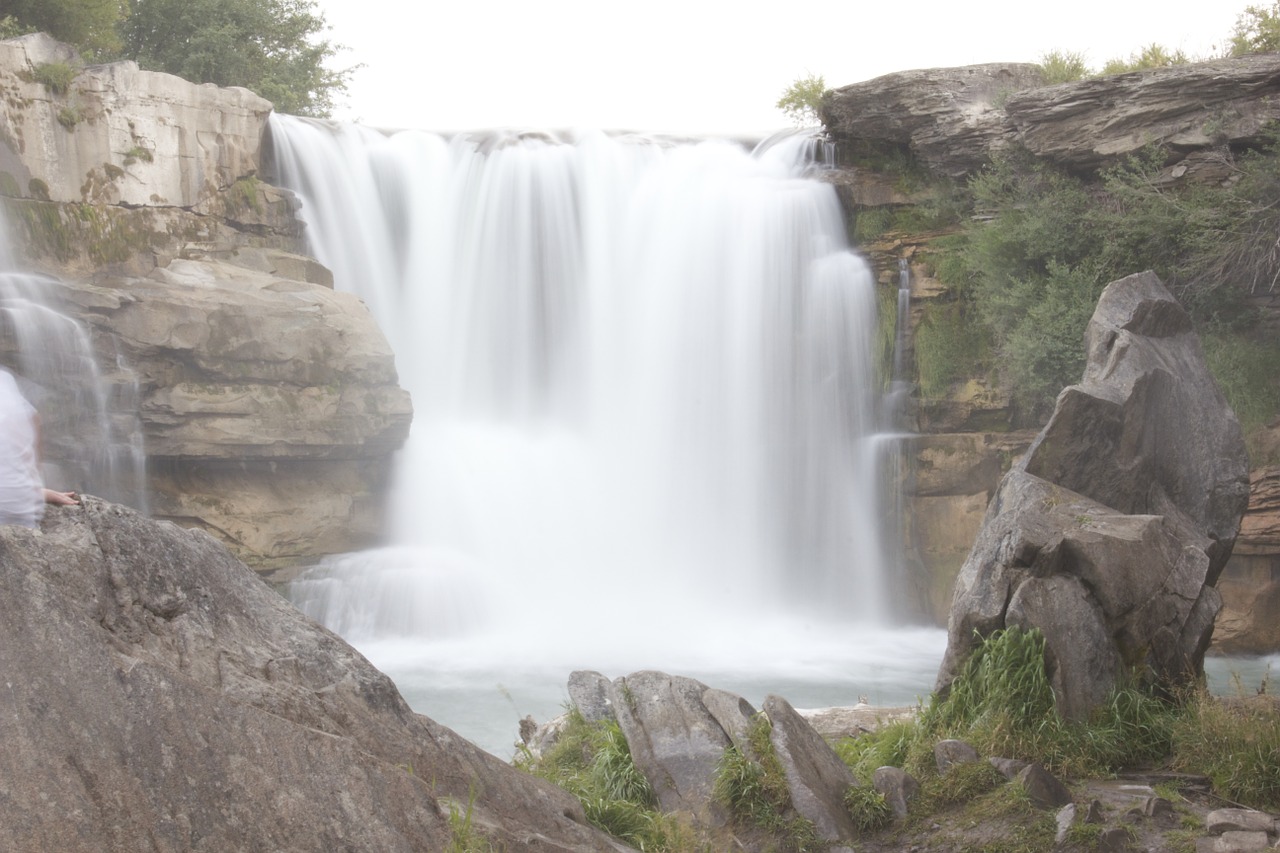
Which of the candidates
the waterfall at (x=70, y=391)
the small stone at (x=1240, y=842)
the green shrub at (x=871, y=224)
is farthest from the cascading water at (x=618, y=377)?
the small stone at (x=1240, y=842)

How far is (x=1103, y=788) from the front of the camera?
20.0 ft

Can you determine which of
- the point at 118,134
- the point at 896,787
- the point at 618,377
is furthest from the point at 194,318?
the point at 896,787

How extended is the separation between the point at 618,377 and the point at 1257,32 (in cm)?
1129

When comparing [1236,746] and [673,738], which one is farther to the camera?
[673,738]

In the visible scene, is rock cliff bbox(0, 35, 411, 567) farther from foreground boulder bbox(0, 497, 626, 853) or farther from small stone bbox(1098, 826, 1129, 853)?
small stone bbox(1098, 826, 1129, 853)

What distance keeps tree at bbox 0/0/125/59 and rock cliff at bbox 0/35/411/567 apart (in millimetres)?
5160

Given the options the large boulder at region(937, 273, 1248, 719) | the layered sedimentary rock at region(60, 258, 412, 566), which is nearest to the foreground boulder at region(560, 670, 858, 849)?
the large boulder at region(937, 273, 1248, 719)

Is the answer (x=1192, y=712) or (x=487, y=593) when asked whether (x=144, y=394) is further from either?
(x=1192, y=712)

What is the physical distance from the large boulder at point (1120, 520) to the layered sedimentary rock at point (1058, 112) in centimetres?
749

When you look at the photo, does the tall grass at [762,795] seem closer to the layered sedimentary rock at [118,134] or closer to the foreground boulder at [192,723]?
the foreground boulder at [192,723]

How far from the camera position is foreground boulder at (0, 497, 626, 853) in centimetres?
335

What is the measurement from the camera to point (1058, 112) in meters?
16.2

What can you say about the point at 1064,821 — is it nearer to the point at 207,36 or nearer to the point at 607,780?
the point at 607,780

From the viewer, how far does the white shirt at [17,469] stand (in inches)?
149
